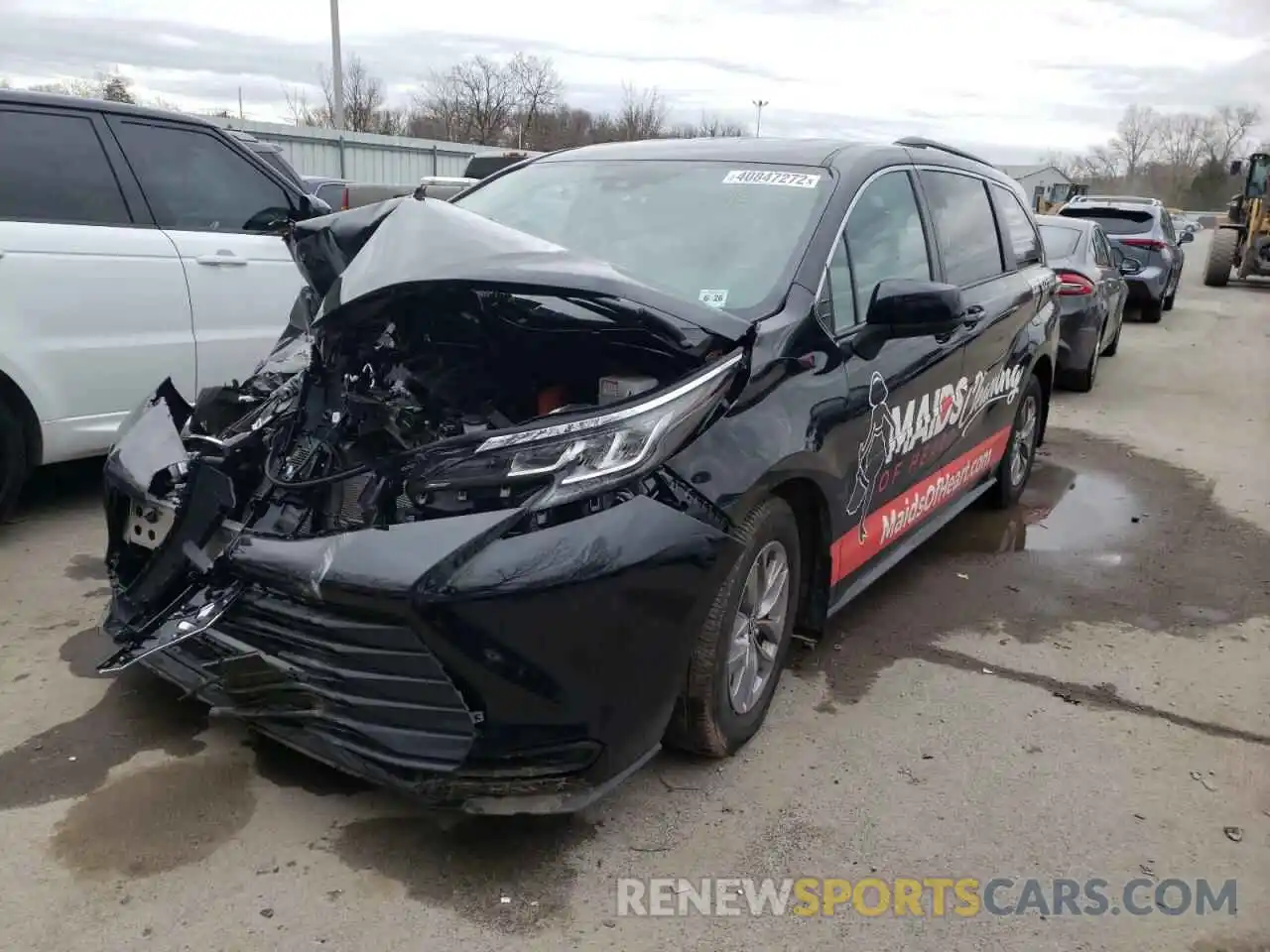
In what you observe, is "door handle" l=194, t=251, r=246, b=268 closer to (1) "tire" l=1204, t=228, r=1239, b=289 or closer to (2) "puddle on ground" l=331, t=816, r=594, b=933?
(2) "puddle on ground" l=331, t=816, r=594, b=933

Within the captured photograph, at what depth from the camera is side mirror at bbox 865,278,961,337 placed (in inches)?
133

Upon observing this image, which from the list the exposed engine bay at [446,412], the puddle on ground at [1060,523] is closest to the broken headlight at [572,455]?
the exposed engine bay at [446,412]

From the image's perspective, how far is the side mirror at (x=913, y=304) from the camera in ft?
11.1

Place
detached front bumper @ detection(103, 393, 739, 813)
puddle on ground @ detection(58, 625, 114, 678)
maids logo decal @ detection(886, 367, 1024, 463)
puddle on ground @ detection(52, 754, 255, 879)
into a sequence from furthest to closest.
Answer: maids logo decal @ detection(886, 367, 1024, 463)
puddle on ground @ detection(58, 625, 114, 678)
puddle on ground @ detection(52, 754, 255, 879)
detached front bumper @ detection(103, 393, 739, 813)

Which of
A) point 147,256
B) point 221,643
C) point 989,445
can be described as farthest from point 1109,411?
Answer: point 221,643

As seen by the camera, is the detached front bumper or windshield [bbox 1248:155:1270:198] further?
windshield [bbox 1248:155:1270:198]

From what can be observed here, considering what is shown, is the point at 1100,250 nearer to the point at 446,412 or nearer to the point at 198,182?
the point at 198,182

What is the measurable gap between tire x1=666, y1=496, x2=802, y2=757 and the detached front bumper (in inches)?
7.2

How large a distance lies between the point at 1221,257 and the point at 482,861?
78.0 ft

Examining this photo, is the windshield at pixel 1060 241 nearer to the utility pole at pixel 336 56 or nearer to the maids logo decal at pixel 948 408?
the maids logo decal at pixel 948 408

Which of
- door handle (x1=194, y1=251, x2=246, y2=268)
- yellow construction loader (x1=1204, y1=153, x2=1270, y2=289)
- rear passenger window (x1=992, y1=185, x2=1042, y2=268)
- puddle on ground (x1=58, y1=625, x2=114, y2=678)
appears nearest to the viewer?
puddle on ground (x1=58, y1=625, x2=114, y2=678)

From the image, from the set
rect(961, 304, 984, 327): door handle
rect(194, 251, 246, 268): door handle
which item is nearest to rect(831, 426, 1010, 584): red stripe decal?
rect(961, 304, 984, 327): door handle

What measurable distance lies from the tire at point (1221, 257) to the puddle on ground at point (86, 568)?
23338mm

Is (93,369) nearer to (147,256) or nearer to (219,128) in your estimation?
(147,256)
